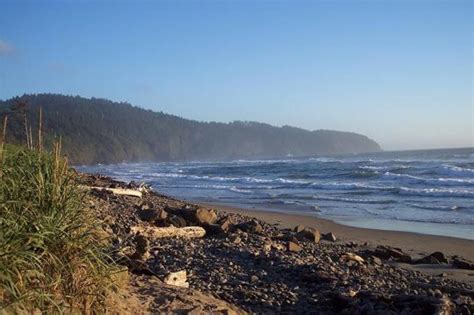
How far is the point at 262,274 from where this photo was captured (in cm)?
659


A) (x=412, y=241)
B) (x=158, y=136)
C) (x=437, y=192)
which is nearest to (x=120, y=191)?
(x=412, y=241)

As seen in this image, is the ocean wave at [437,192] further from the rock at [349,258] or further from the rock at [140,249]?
the rock at [140,249]

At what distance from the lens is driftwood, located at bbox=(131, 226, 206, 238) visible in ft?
28.4

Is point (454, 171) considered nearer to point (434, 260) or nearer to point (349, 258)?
point (434, 260)

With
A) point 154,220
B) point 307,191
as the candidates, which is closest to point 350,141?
point 307,191

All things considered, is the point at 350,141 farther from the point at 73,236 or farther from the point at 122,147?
the point at 73,236

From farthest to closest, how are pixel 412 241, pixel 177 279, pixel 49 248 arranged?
pixel 412 241, pixel 177 279, pixel 49 248

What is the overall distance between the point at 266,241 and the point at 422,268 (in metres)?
2.55

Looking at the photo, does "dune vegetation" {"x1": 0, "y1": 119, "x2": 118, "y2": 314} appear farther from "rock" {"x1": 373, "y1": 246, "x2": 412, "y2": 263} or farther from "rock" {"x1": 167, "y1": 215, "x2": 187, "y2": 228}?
"rock" {"x1": 373, "y1": 246, "x2": 412, "y2": 263}

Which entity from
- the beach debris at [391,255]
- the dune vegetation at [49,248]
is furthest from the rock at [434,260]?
the dune vegetation at [49,248]

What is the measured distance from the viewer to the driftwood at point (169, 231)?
865cm

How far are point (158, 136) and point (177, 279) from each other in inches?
5130

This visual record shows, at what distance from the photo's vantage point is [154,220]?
9.78 m

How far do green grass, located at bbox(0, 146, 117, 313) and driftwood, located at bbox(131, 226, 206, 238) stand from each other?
156 inches
